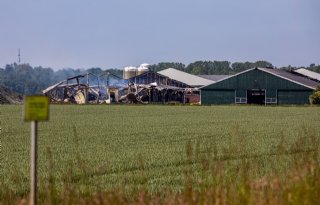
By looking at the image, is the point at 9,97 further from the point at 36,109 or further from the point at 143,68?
the point at 36,109

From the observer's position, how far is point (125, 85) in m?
75.1

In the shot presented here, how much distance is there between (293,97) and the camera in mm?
61781

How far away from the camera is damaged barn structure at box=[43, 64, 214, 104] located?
69625mm

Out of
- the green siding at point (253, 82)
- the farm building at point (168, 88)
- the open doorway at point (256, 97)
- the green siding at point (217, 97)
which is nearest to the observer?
the green siding at point (253, 82)

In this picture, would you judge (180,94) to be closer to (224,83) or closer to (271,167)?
(224,83)

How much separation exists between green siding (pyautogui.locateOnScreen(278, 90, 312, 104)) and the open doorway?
2.00 metres

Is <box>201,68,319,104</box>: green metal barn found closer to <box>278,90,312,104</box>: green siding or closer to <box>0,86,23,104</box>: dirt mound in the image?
<box>278,90,312,104</box>: green siding

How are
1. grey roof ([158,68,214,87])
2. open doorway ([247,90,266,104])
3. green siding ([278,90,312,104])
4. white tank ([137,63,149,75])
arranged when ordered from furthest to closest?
1. white tank ([137,63,149,75])
2. grey roof ([158,68,214,87])
3. open doorway ([247,90,266,104])
4. green siding ([278,90,312,104])

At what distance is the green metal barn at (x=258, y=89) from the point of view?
61.7 m

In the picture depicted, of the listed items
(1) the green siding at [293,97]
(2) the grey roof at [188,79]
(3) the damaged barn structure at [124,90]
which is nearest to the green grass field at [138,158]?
(1) the green siding at [293,97]

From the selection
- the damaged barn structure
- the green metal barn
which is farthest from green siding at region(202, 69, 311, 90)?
the damaged barn structure

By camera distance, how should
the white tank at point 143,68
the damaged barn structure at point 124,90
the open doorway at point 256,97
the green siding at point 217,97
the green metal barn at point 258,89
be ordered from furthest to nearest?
the white tank at point 143,68
the damaged barn structure at point 124,90
the green siding at point 217,97
the open doorway at point 256,97
the green metal barn at point 258,89

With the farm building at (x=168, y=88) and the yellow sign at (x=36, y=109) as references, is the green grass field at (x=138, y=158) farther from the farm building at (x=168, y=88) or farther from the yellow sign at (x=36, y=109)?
the farm building at (x=168, y=88)

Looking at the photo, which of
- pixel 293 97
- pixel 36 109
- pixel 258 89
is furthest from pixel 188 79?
pixel 36 109
